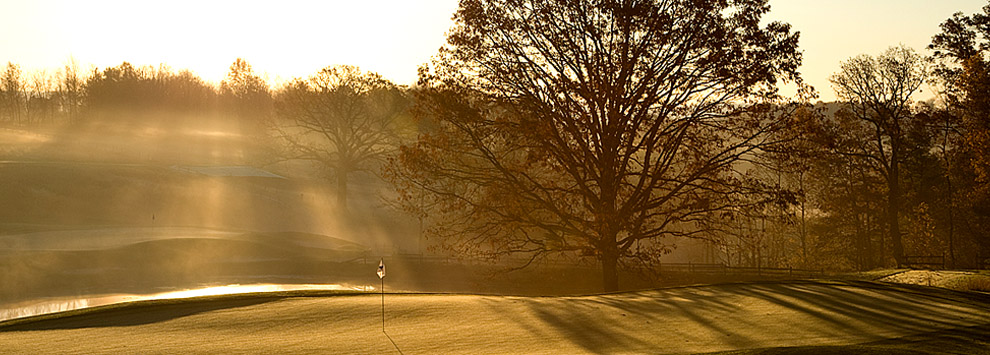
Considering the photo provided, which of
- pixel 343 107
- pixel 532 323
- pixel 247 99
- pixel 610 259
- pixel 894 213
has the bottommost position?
pixel 532 323

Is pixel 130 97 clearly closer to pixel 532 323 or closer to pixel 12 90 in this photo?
pixel 12 90

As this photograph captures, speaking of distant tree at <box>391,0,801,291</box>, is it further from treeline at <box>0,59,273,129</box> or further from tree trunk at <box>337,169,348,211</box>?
treeline at <box>0,59,273,129</box>

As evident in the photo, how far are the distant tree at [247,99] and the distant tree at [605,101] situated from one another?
86898 millimetres

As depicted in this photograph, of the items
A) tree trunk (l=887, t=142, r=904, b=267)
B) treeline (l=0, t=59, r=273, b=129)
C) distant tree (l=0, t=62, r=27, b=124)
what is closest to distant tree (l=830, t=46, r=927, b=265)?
tree trunk (l=887, t=142, r=904, b=267)

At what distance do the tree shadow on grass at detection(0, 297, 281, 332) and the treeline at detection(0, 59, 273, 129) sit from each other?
83438mm

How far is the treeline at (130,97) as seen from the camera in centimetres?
10775

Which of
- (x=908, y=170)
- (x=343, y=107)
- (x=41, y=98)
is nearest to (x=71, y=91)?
(x=41, y=98)

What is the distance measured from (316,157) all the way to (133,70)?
191 feet

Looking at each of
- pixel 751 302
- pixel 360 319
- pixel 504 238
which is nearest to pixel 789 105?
pixel 751 302

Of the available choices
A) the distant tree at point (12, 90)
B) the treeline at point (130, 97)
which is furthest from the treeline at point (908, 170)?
the distant tree at point (12, 90)

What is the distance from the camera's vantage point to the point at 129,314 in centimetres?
2094

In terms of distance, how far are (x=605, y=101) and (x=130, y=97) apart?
97679 millimetres

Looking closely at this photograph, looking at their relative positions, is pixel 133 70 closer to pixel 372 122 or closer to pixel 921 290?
pixel 372 122

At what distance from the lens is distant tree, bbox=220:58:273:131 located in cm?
11575
